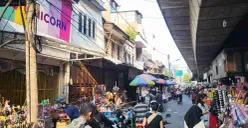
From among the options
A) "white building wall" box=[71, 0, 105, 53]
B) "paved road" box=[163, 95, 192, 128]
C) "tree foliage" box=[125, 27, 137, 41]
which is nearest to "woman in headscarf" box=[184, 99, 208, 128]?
"paved road" box=[163, 95, 192, 128]

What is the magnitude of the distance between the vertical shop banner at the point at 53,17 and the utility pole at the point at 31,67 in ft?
10.7

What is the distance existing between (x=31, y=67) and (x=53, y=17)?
583 centimetres

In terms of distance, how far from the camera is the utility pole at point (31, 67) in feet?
19.0

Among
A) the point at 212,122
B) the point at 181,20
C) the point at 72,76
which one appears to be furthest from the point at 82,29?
the point at 212,122

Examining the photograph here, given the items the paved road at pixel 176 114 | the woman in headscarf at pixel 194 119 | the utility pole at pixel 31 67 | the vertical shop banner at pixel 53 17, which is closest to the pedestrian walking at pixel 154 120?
the woman in headscarf at pixel 194 119

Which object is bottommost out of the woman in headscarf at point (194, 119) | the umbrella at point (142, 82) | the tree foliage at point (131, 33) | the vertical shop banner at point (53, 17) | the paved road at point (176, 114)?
the paved road at point (176, 114)

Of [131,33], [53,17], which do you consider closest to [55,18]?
[53,17]

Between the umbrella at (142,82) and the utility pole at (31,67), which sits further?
the umbrella at (142,82)

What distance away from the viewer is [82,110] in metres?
3.56

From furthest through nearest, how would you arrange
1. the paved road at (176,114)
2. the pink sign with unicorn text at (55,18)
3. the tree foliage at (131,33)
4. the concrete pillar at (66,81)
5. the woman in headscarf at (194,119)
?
the tree foliage at (131,33)
the concrete pillar at (66,81)
the paved road at (176,114)
the pink sign with unicorn text at (55,18)
the woman in headscarf at (194,119)

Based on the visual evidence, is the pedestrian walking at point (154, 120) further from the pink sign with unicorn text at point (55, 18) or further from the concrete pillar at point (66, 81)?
the concrete pillar at point (66, 81)

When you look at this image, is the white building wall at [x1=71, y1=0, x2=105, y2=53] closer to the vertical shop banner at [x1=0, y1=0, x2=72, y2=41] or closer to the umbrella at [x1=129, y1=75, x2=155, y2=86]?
the vertical shop banner at [x1=0, y1=0, x2=72, y2=41]

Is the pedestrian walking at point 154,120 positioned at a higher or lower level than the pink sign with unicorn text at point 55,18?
lower

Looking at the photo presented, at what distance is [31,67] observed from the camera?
5.90 m
